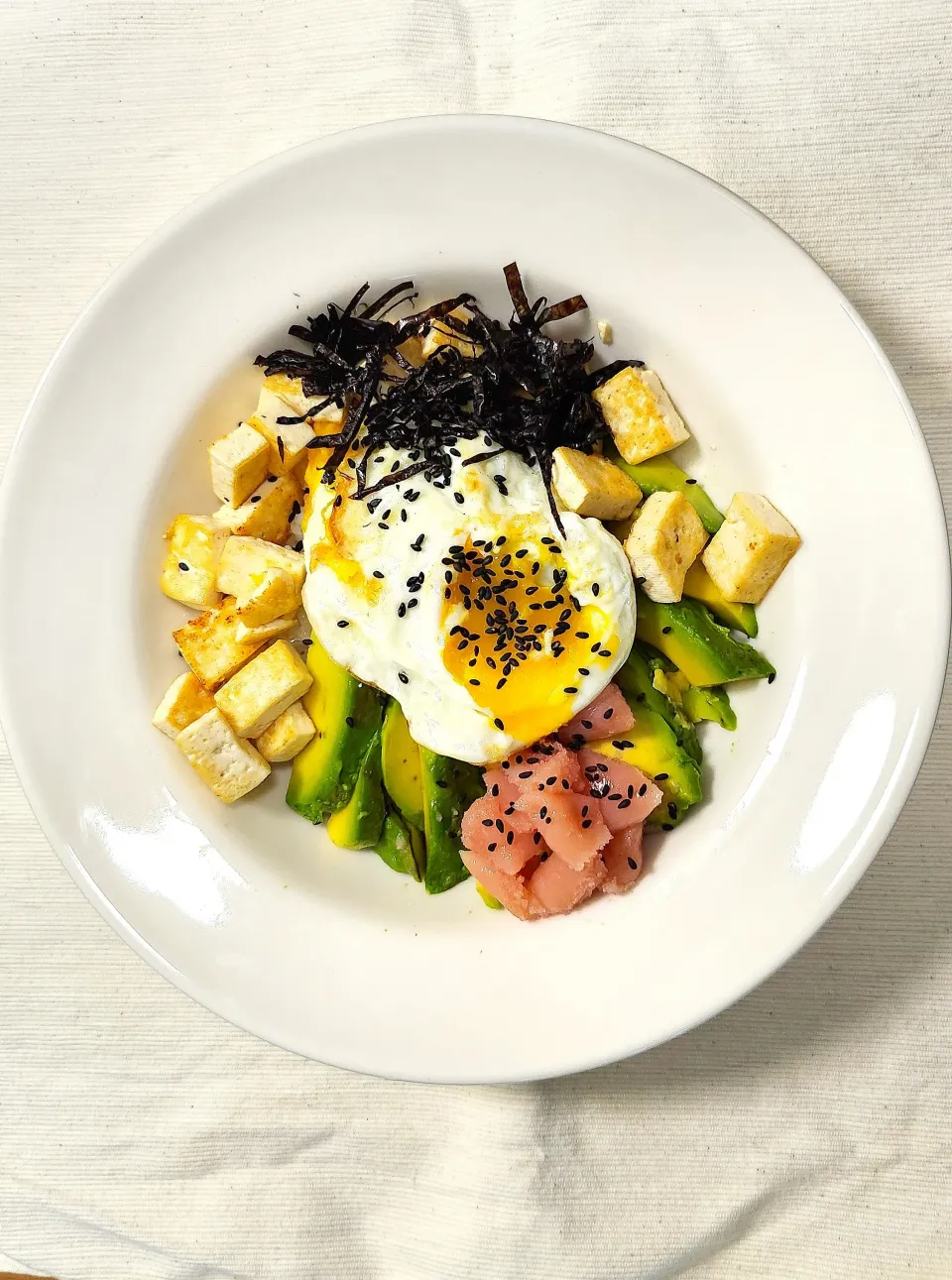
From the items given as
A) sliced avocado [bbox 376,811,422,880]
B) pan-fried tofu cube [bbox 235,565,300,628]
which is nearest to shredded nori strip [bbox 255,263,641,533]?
pan-fried tofu cube [bbox 235,565,300,628]

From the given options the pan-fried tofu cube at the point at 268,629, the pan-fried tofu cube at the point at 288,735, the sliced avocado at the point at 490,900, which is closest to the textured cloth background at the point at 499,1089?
the sliced avocado at the point at 490,900

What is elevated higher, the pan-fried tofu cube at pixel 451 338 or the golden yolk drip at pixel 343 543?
the pan-fried tofu cube at pixel 451 338

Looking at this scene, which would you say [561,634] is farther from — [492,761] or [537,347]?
[537,347]

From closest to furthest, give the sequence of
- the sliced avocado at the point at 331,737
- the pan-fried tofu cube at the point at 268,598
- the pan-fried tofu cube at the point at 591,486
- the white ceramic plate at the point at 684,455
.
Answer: the white ceramic plate at the point at 684,455 < the pan-fried tofu cube at the point at 591,486 < the pan-fried tofu cube at the point at 268,598 < the sliced avocado at the point at 331,737

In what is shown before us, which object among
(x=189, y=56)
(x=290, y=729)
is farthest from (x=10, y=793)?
(x=189, y=56)

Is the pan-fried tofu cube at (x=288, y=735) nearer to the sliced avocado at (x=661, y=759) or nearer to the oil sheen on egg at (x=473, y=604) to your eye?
the oil sheen on egg at (x=473, y=604)

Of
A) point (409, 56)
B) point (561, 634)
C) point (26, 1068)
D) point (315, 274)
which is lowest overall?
point (26, 1068)

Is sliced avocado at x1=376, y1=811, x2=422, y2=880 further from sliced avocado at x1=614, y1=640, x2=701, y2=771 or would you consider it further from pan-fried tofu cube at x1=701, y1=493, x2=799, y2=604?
pan-fried tofu cube at x1=701, y1=493, x2=799, y2=604
